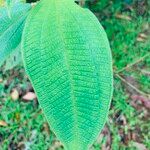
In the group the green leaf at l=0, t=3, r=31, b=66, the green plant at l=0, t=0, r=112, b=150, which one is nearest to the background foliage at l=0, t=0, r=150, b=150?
the green leaf at l=0, t=3, r=31, b=66

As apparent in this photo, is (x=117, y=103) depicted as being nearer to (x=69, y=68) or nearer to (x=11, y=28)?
(x=11, y=28)

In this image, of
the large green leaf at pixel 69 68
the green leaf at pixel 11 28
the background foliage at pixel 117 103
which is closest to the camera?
the large green leaf at pixel 69 68

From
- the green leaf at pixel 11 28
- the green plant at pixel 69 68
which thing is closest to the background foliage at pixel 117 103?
→ the green leaf at pixel 11 28

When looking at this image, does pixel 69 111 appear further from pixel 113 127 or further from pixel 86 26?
pixel 113 127

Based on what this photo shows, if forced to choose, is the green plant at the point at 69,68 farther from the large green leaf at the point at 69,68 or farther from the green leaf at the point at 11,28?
the green leaf at the point at 11,28

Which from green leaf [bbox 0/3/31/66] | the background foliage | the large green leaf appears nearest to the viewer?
the large green leaf

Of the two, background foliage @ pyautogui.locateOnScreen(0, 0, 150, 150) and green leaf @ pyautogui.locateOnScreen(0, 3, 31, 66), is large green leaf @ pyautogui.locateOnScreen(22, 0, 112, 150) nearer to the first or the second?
green leaf @ pyautogui.locateOnScreen(0, 3, 31, 66)

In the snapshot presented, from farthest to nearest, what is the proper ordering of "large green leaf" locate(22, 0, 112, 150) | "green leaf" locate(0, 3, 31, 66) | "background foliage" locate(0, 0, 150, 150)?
"background foliage" locate(0, 0, 150, 150)
"green leaf" locate(0, 3, 31, 66)
"large green leaf" locate(22, 0, 112, 150)

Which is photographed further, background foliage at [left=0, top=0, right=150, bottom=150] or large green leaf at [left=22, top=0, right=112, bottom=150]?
background foliage at [left=0, top=0, right=150, bottom=150]
